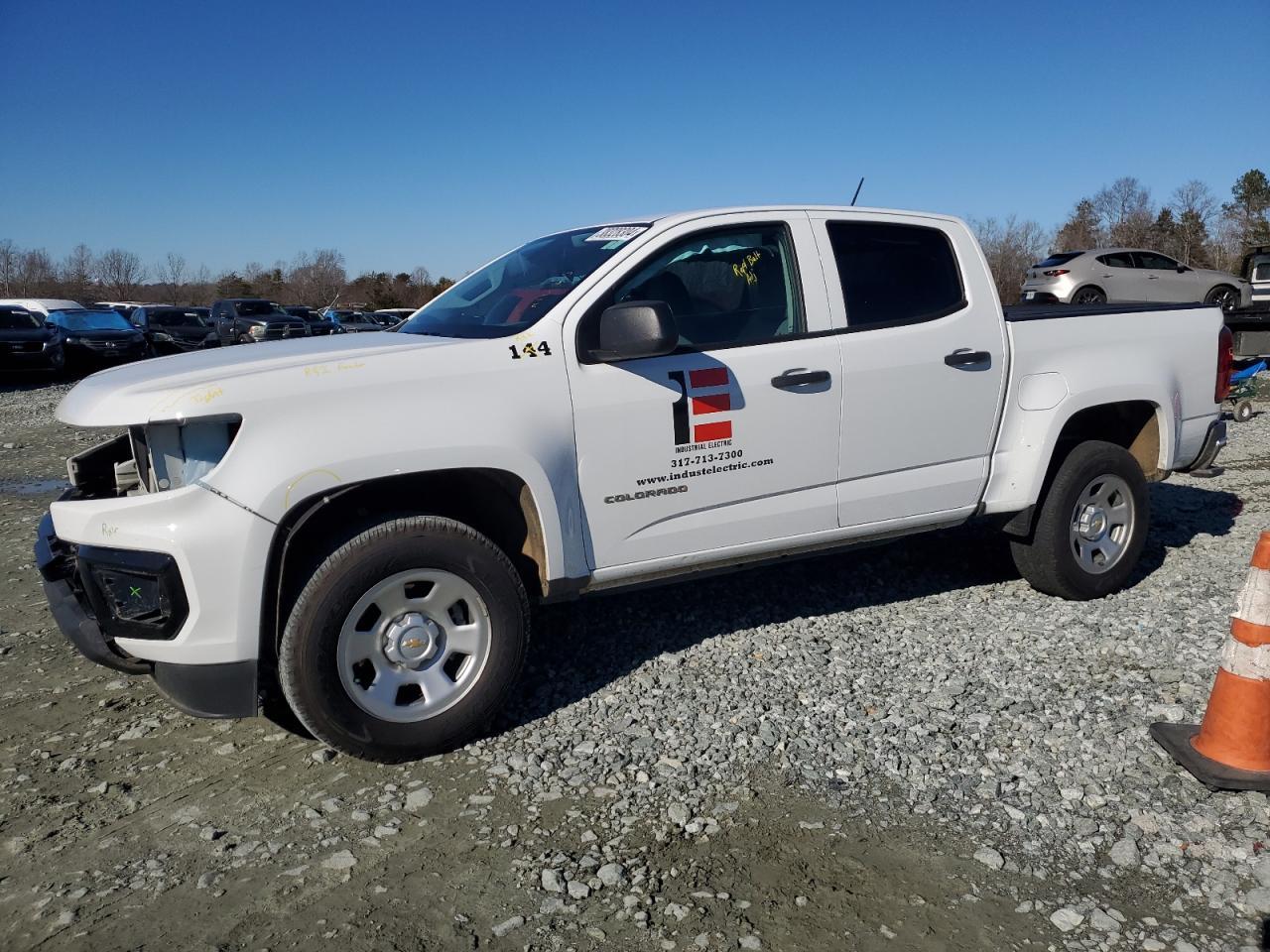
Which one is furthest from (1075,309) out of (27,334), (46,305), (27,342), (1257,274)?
(46,305)

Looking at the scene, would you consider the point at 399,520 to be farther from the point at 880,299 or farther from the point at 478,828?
the point at 880,299

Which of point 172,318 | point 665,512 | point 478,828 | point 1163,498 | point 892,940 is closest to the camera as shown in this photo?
point 892,940

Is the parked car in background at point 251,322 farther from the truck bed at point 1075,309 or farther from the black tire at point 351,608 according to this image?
the black tire at point 351,608

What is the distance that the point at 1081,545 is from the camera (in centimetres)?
511

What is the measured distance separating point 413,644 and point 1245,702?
9.38 feet

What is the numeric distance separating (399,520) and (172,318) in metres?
27.9

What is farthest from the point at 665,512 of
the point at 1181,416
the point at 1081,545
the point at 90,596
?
the point at 1181,416

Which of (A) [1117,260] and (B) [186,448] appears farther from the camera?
(A) [1117,260]

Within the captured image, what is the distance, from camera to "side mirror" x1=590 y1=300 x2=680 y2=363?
364 centimetres

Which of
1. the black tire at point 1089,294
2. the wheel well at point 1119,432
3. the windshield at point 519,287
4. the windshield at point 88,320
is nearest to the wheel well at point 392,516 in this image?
the windshield at point 519,287

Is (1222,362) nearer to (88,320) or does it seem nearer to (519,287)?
(519,287)

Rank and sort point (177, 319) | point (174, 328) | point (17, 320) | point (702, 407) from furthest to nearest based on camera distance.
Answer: point (177, 319) → point (174, 328) → point (17, 320) → point (702, 407)

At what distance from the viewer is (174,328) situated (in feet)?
89.5

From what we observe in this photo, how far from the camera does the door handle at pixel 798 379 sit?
4094 millimetres
